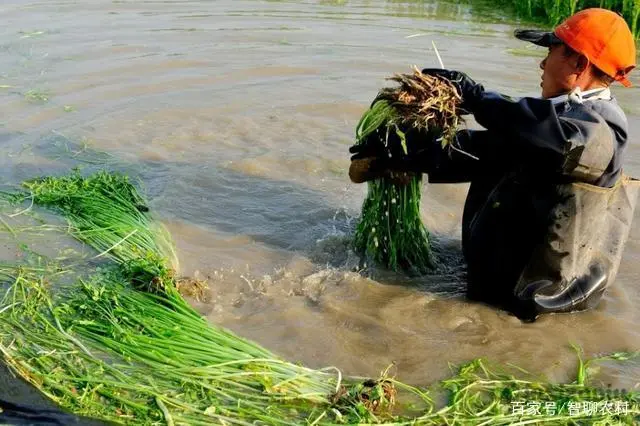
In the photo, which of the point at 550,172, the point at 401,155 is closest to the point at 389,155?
the point at 401,155

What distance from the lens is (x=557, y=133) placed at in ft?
10.6

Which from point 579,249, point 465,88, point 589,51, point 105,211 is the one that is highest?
point 589,51

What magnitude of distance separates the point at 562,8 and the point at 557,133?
7457 mm

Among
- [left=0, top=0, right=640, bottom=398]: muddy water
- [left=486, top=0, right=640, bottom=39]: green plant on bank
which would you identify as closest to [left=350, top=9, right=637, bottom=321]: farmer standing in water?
[left=0, top=0, right=640, bottom=398]: muddy water

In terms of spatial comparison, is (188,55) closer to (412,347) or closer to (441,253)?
(441,253)

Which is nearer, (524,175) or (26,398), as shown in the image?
(26,398)

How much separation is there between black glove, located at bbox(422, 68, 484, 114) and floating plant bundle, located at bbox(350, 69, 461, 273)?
1.6 inches

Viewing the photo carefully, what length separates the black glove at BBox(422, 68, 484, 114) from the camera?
3.55 metres

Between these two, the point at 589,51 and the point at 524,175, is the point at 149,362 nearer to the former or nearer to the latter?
the point at 524,175

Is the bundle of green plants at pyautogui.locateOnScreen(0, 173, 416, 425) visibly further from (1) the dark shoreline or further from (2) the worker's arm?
(2) the worker's arm

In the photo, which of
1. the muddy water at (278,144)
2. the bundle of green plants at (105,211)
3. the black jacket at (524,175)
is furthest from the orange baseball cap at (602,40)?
the bundle of green plants at (105,211)

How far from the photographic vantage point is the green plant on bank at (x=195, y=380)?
9.39 ft

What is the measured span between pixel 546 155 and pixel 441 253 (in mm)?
1391

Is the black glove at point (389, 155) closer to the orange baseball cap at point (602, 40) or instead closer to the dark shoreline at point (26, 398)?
the orange baseball cap at point (602, 40)
